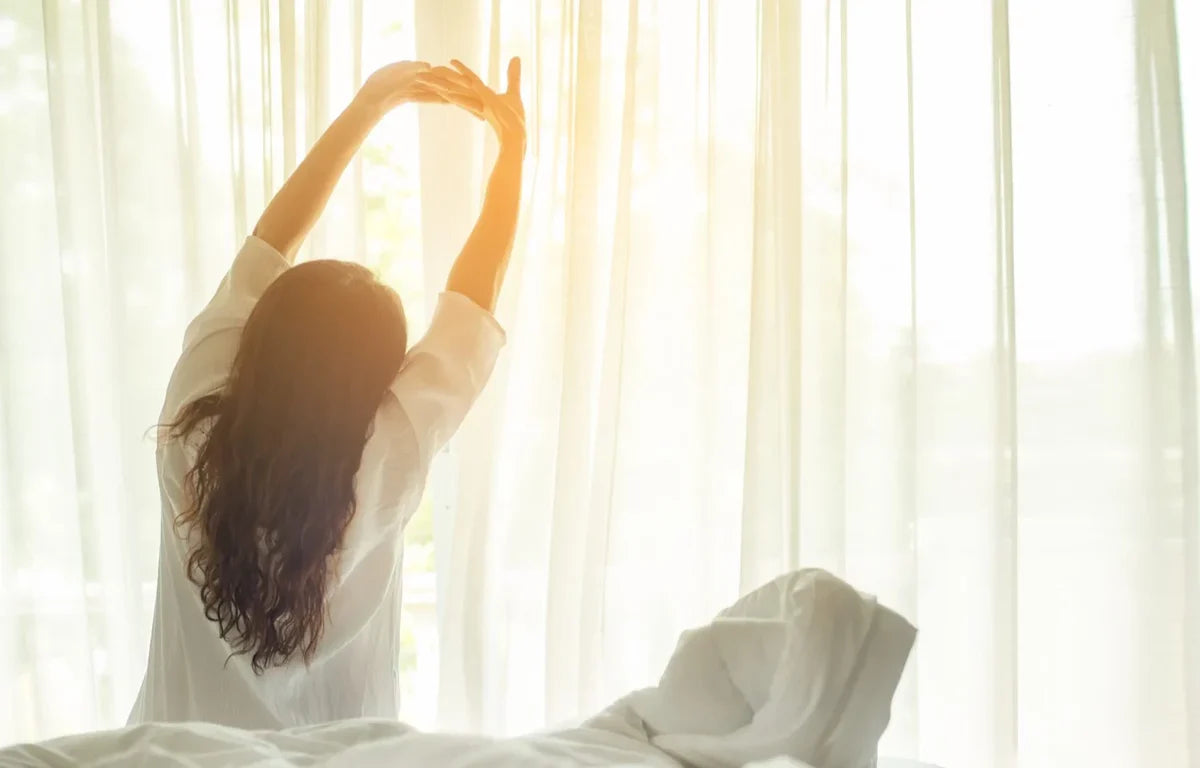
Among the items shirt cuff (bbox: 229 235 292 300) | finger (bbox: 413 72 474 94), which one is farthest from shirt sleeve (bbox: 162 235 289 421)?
finger (bbox: 413 72 474 94)

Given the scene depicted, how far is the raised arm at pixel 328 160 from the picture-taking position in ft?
4.37

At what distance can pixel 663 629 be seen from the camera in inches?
65.1

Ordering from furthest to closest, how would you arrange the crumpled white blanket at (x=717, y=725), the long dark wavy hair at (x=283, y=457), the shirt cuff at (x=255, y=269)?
the shirt cuff at (x=255, y=269) → the long dark wavy hair at (x=283, y=457) → the crumpled white blanket at (x=717, y=725)

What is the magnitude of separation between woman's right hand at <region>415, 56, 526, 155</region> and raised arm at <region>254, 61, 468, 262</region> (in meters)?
0.02

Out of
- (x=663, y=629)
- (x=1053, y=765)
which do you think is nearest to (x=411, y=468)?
(x=663, y=629)

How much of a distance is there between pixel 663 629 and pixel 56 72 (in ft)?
4.71

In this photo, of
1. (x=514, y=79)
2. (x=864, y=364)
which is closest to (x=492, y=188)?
(x=514, y=79)

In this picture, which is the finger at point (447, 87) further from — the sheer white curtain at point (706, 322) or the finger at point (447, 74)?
the sheer white curtain at point (706, 322)

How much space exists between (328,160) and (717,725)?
2.88 ft

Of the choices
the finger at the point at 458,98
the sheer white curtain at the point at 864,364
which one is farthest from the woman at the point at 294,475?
the sheer white curtain at the point at 864,364

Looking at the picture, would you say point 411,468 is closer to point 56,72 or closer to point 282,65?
point 282,65

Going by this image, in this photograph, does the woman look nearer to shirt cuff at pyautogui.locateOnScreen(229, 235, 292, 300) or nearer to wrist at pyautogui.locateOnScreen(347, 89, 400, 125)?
shirt cuff at pyautogui.locateOnScreen(229, 235, 292, 300)

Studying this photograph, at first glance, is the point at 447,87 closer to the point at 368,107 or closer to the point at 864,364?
the point at 368,107

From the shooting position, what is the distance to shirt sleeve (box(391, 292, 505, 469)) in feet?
4.06
